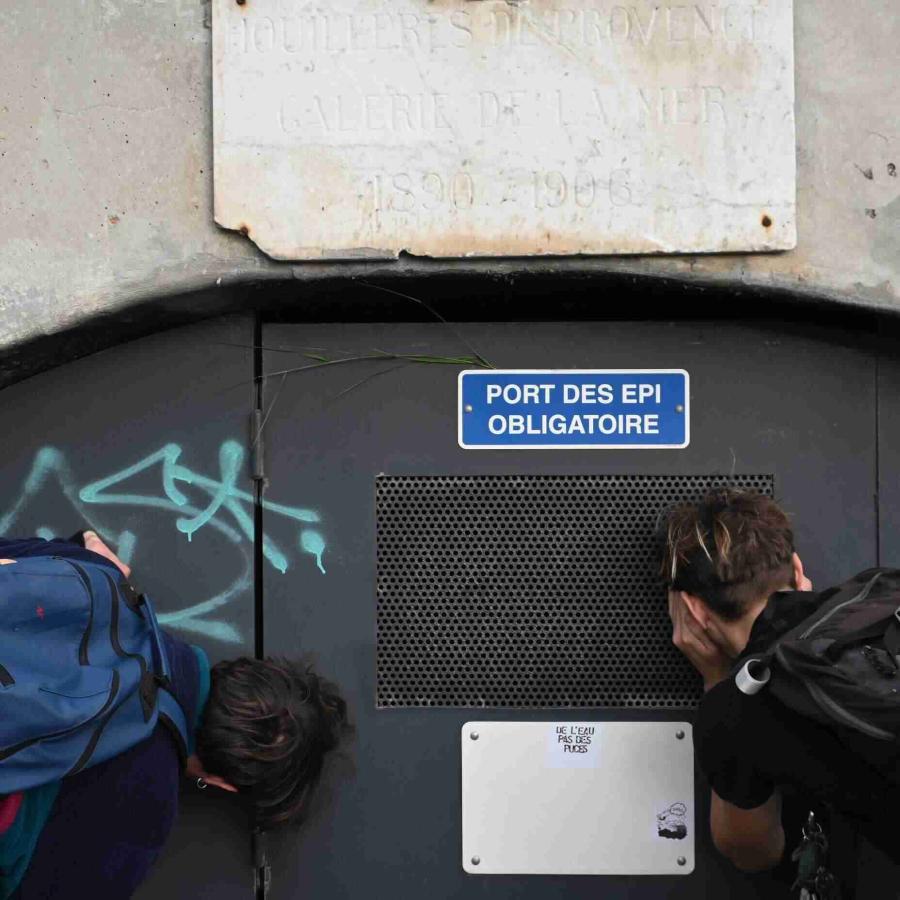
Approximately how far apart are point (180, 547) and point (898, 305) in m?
1.68

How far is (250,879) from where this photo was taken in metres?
2.42

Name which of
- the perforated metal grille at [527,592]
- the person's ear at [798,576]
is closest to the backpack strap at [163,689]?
the perforated metal grille at [527,592]

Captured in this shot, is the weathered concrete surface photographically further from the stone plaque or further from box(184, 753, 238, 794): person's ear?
box(184, 753, 238, 794): person's ear

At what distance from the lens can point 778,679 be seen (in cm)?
179

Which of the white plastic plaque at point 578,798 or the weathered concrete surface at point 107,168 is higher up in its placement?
the weathered concrete surface at point 107,168

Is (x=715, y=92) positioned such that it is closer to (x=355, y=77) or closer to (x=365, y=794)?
(x=355, y=77)

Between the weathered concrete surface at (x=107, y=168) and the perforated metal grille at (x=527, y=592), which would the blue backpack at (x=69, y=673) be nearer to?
the perforated metal grille at (x=527, y=592)

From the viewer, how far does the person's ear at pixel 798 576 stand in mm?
2242

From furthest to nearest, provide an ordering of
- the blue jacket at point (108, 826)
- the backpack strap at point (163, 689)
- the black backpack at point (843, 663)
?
the backpack strap at point (163, 689), the blue jacket at point (108, 826), the black backpack at point (843, 663)

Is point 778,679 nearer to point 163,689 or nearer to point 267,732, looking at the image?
point 267,732

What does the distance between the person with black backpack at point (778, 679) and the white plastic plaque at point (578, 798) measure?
159 millimetres

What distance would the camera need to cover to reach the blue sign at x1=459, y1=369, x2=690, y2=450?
8.01ft

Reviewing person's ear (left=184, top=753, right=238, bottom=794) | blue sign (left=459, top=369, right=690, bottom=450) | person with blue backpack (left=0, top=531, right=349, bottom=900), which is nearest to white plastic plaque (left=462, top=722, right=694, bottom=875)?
person with blue backpack (left=0, top=531, right=349, bottom=900)

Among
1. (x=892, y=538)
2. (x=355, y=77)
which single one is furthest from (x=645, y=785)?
(x=355, y=77)
